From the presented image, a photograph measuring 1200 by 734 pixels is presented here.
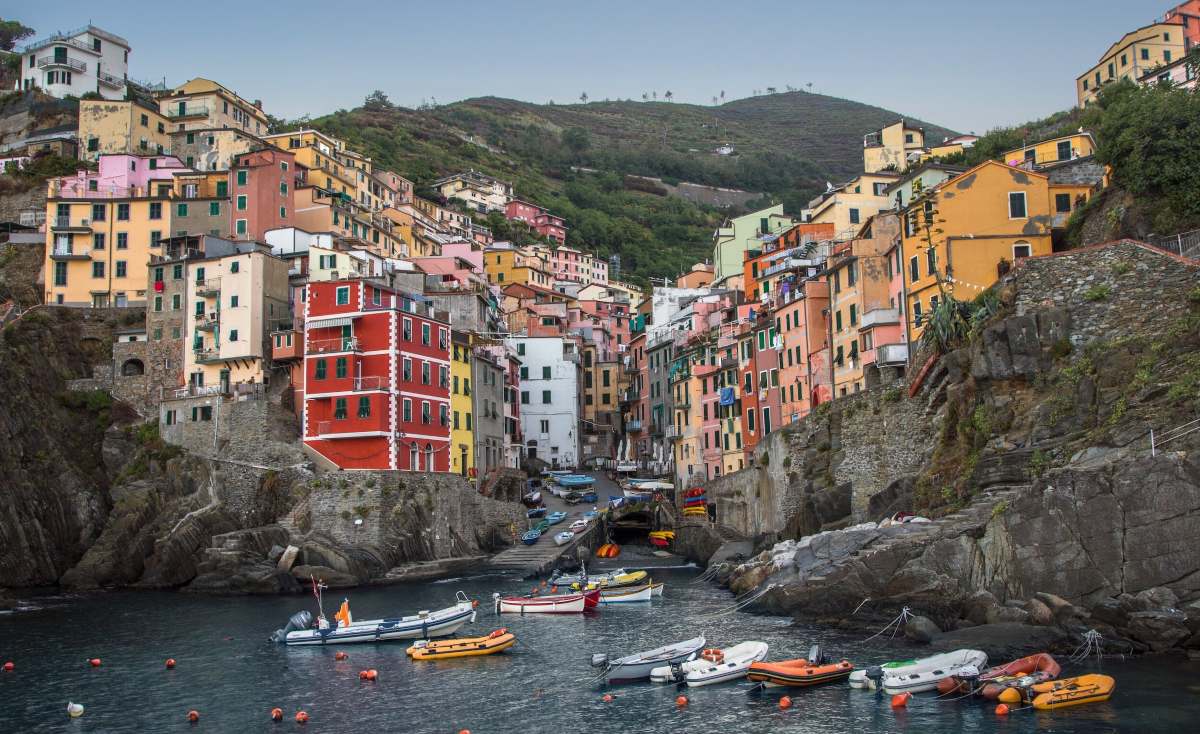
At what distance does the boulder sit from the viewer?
Answer: 1547 inches

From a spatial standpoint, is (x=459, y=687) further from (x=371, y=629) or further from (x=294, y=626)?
(x=294, y=626)

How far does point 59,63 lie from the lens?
119 metres

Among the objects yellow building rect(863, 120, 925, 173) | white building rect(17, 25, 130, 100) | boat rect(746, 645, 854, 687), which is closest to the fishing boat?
boat rect(746, 645, 854, 687)

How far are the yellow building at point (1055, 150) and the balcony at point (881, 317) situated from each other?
83.8 feet

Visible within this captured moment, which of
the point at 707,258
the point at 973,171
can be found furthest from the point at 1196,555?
the point at 707,258

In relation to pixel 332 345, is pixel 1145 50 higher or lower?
higher

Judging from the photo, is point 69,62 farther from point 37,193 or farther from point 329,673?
point 329,673

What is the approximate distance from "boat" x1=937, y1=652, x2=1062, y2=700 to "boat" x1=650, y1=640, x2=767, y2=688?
6838mm

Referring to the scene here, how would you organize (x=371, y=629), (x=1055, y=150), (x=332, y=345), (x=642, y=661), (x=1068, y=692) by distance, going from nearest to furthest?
(x=1068, y=692) → (x=642, y=661) → (x=371, y=629) → (x=332, y=345) → (x=1055, y=150)

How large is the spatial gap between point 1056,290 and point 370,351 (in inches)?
1776

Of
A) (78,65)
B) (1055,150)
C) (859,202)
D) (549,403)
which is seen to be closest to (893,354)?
(1055,150)

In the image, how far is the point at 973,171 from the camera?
55938mm

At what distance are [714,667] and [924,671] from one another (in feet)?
24.2

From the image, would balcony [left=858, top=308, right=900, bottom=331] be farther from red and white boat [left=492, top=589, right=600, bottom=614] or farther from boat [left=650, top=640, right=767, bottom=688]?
boat [left=650, top=640, right=767, bottom=688]
